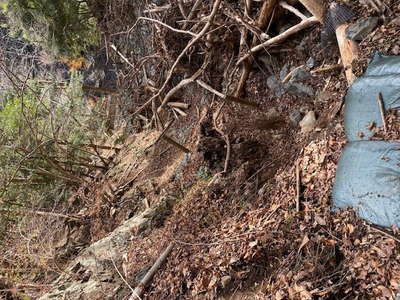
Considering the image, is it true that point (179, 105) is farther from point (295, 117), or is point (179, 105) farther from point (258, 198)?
point (258, 198)

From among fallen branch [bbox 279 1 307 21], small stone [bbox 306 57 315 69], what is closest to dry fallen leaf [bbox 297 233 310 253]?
small stone [bbox 306 57 315 69]

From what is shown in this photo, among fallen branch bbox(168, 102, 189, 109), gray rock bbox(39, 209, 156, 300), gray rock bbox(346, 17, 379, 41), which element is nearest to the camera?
gray rock bbox(346, 17, 379, 41)

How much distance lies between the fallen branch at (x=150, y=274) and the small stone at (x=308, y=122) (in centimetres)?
181

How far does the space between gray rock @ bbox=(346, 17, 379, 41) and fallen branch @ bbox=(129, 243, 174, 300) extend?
265cm

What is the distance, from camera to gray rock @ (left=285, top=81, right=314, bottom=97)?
379 cm

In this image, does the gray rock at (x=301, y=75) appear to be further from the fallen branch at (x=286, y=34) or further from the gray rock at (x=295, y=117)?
the fallen branch at (x=286, y=34)

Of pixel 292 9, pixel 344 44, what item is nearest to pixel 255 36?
pixel 292 9

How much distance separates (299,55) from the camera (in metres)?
4.10

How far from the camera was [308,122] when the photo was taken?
3.62 meters

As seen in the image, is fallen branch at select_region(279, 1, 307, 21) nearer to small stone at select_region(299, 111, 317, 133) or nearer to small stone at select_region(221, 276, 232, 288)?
small stone at select_region(299, 111, 317, 133)

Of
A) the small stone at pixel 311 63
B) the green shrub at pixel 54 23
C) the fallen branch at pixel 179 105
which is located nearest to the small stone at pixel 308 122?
the small stone at pixel 311 63

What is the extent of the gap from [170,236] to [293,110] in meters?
1.92

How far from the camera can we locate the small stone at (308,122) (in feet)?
11.7

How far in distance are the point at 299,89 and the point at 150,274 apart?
2.48 m
